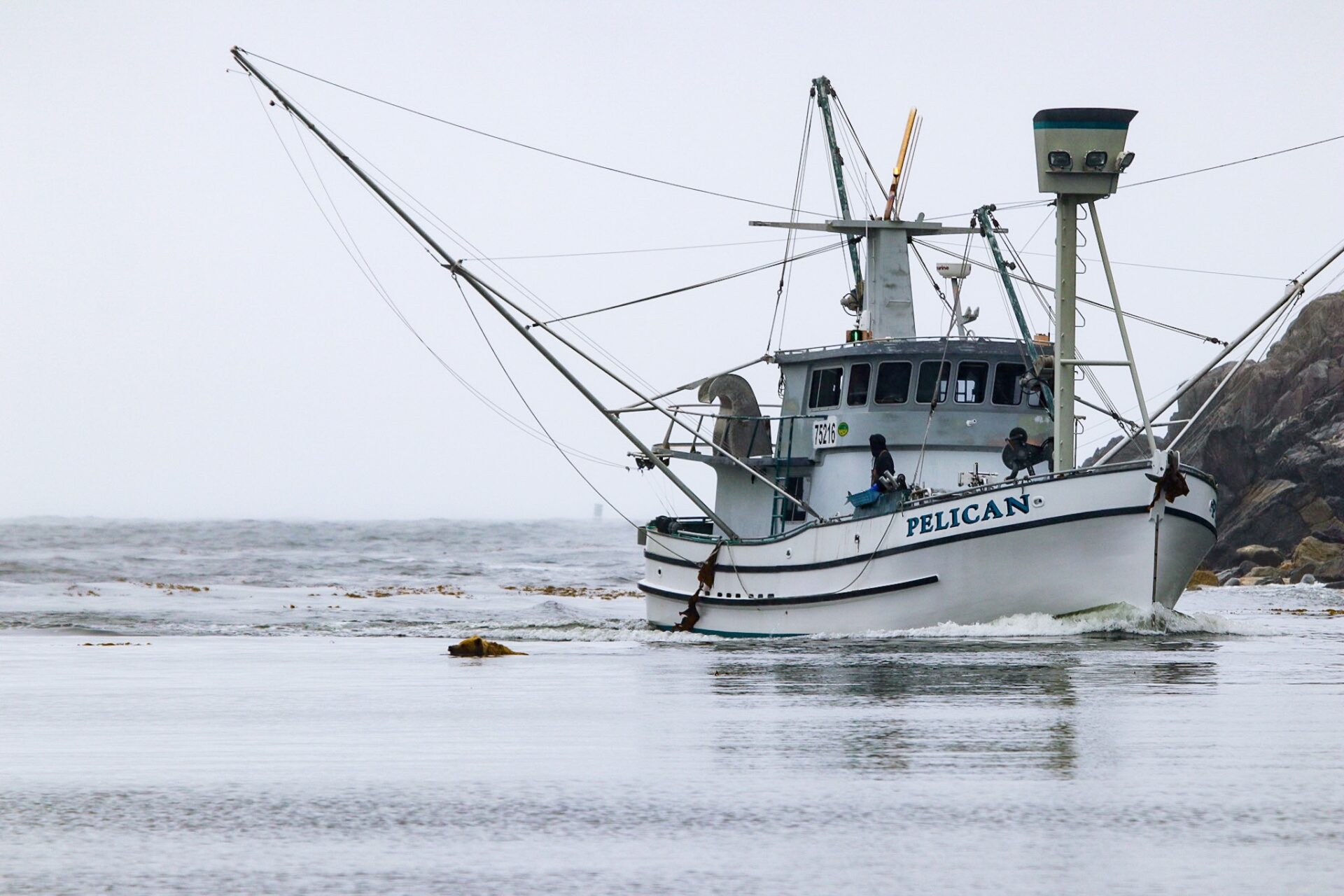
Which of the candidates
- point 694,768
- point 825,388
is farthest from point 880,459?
point 694,768

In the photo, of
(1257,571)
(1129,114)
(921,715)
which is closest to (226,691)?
(921,715)

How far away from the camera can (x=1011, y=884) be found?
18.8 ft

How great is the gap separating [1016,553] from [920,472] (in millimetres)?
3742

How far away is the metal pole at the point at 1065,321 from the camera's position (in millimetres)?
23281

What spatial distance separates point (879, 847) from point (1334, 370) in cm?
5929

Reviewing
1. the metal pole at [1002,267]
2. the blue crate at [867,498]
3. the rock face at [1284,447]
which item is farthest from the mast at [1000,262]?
the rock face at [1284,447]

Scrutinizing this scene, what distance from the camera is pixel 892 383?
26.7 meters

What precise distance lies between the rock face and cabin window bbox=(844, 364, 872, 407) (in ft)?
77.3

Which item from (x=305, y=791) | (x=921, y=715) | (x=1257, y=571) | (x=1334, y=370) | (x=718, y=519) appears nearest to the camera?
(x=305, y=791)

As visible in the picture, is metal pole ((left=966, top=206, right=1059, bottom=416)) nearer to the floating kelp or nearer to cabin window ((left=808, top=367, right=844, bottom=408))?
cabin window ((left=808, top=367, right=844, bottom=408))

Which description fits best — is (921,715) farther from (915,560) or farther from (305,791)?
(915,560)

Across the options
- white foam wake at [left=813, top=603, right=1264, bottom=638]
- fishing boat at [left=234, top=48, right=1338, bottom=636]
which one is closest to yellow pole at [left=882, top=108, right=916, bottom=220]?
fishing boat at [left=234, top=48, right=1338, bottom=636]

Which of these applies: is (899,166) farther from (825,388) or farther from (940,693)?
(940,693)

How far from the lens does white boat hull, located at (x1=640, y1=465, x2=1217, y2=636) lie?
22.0m
